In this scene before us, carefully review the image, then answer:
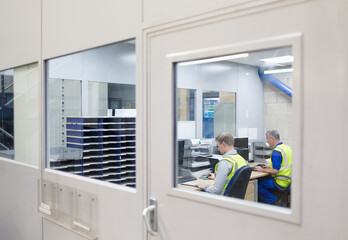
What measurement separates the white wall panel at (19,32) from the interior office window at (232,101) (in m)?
1.24

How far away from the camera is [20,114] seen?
259 centimetres

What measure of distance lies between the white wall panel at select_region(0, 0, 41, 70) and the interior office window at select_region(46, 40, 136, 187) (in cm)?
24

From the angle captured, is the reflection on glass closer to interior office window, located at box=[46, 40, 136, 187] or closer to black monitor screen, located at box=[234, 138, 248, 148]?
interior office window, located at box=[46, 40, 136, 187]

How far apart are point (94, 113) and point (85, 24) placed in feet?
1.63

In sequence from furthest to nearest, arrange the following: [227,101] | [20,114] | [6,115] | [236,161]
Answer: [236,161] < [6,115] < [20,114] < [227,101]

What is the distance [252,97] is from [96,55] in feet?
3.49

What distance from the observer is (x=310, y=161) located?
97cm

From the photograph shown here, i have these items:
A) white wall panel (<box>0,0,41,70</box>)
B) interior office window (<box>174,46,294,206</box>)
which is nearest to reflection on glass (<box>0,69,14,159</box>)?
white wall panel (<box>0,0,41,70</box>)

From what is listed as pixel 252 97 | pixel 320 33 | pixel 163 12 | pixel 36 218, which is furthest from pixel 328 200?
pixel 36 218

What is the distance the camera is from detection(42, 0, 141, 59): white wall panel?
60.1 inches

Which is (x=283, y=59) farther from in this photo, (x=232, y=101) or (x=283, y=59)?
(x=232, y=101)

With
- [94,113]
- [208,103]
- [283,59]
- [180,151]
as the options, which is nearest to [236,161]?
[208,103]

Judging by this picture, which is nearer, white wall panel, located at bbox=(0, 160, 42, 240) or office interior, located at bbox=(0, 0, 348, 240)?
office interior, located at bbox=(0, 0, 348, 240)

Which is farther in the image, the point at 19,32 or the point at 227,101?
the point at 19,32
